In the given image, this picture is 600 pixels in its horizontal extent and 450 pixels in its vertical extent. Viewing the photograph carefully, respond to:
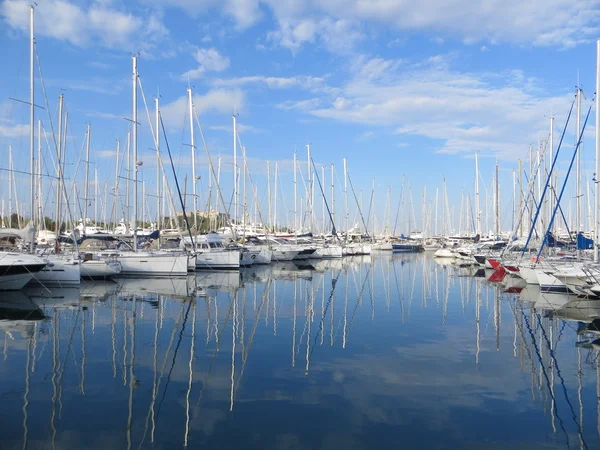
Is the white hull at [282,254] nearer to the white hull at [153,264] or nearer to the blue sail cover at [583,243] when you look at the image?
the white hull at [153,264]

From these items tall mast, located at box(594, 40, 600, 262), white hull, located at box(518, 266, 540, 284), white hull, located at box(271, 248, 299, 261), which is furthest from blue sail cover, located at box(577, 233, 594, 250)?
white hull, located at box(271, 248, 299, 261)

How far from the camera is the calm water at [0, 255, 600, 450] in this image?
7.94 m

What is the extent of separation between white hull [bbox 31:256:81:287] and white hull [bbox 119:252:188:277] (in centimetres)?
448

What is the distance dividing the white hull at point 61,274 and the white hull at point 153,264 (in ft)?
14.7

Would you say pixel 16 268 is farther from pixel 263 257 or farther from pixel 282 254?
pixel 282 254

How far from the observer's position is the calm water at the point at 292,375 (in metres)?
7.94

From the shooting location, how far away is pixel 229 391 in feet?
32.6

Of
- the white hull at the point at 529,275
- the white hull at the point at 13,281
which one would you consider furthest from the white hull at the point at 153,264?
the white hull at the point at 529,275

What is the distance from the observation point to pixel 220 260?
36031 mm

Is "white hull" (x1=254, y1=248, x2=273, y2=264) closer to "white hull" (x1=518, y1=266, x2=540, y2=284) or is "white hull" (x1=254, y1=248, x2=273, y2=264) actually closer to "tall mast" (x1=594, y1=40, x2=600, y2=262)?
"white hull" (x1=518, y1=266, x2=540, y2=284)

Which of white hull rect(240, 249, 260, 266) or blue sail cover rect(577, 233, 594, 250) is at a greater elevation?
blue sail cover rect(577, 233, 594, 250)

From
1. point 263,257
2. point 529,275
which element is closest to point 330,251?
point 263,257

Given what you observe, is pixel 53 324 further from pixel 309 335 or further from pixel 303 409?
pixel 303 409

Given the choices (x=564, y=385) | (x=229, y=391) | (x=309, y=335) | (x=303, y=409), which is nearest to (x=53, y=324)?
(x=309, y=335)
